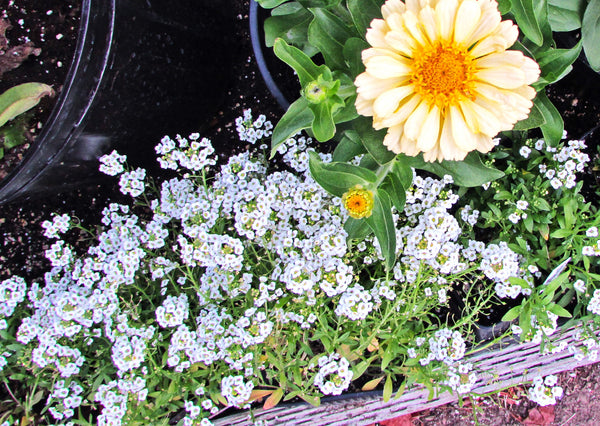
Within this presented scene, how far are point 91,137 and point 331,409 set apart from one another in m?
1.10

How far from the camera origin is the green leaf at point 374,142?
998 millimetres

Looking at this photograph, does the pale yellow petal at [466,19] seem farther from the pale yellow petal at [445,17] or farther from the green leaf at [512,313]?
the green leaf at [512,313]

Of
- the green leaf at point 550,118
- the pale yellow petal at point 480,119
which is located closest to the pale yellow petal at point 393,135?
the pale yellow petal at point 480,119

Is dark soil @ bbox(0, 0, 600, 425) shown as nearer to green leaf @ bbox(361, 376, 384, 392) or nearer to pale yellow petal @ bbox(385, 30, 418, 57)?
green leaf @ bbox(361, 376, 384, 392)

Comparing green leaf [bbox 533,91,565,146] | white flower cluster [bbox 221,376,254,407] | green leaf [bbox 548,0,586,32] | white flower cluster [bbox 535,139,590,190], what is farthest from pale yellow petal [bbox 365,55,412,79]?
white flower cluster [bbox 221,376,254,407]

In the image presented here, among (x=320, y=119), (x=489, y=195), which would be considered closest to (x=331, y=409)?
(x=489, y=195)

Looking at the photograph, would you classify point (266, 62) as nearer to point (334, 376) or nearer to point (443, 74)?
point (443, 74)

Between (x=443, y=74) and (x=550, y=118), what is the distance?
33 centimetres

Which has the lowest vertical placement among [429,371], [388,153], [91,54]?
[429,371]

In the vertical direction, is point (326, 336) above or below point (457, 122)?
below

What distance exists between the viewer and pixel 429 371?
135 centimetres

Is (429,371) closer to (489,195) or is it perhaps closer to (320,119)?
(489,195)

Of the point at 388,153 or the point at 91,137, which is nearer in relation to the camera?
the point at 388,153

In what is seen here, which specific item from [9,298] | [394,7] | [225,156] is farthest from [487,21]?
[9,298]
